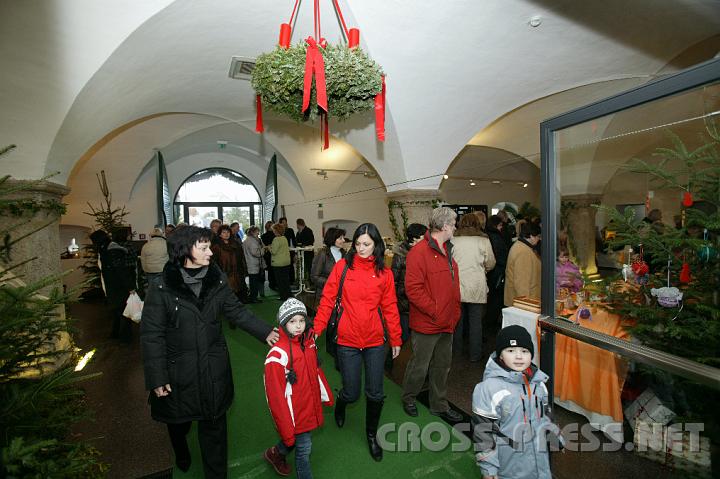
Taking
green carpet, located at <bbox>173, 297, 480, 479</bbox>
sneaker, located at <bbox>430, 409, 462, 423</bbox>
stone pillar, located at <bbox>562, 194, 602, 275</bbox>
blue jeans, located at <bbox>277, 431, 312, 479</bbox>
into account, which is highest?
stone pillar, located at <bbox>562, 194, 602, 275</bbox>

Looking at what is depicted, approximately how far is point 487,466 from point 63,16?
5093 mm

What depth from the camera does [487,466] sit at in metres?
1.80

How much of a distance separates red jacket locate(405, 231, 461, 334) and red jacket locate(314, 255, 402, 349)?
235 mm

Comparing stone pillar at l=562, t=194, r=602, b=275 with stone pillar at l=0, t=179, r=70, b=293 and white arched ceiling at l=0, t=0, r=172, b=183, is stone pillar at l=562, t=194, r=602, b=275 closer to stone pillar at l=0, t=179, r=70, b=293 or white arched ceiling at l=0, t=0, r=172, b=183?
white arched ceiling at l=0, t=0, r=172, b=183

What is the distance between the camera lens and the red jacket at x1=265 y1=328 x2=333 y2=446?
2.08 m

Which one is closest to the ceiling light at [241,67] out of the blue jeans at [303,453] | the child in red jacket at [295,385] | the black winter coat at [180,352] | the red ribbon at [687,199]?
the black winter coat at [180,352]

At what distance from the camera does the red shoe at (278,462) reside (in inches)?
97.3

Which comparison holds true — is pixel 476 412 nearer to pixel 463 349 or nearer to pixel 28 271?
pixel 463 349

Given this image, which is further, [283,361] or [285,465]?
[285,465]

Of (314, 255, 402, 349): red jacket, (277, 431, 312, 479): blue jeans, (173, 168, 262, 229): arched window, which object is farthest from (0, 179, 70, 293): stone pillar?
(173, 168, 262, 229): arched window

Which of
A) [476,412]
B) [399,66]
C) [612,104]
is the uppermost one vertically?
[399,66]

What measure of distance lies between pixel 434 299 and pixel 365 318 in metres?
0.64

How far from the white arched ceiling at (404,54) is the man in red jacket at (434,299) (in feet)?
9.50

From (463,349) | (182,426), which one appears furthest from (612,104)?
(463,349)
